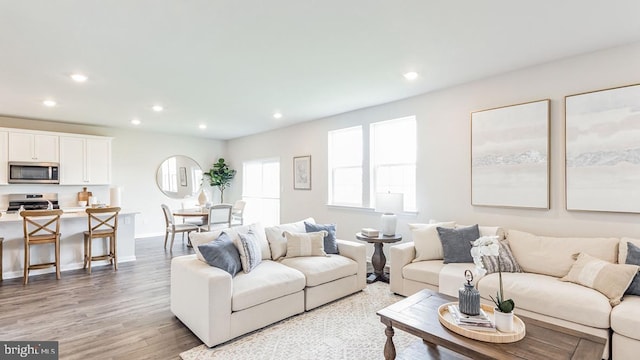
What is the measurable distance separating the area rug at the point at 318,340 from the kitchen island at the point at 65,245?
3648 millimetres

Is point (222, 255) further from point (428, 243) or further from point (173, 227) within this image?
point (173, 227)

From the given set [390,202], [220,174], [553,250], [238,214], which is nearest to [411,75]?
[390,202]

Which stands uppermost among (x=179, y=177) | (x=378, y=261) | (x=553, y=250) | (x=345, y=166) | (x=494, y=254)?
(x=345, y=166)

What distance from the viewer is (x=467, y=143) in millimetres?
3920

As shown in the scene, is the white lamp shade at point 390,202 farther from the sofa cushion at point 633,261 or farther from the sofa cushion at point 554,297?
the sofa cushion at point 633,261

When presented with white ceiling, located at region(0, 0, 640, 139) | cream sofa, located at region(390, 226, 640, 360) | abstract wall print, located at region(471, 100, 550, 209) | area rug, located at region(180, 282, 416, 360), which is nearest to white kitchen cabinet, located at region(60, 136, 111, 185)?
white ceiling, located at region(0, 0, 640, 139)

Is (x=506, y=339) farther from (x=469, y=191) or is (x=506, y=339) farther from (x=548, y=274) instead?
(x=469, y=191)

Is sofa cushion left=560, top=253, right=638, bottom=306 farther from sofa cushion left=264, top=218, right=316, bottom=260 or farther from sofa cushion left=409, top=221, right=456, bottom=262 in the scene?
sofa cushion left=264, top=218, right=316, bottom=260

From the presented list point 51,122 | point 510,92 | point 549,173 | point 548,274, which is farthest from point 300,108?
point 51,122

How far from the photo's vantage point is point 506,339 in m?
1.78

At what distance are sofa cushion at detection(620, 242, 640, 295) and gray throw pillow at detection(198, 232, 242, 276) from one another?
127 inches

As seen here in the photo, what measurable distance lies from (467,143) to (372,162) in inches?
61.2

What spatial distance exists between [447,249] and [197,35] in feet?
10.7

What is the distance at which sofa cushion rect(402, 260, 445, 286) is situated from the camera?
3.22 m
